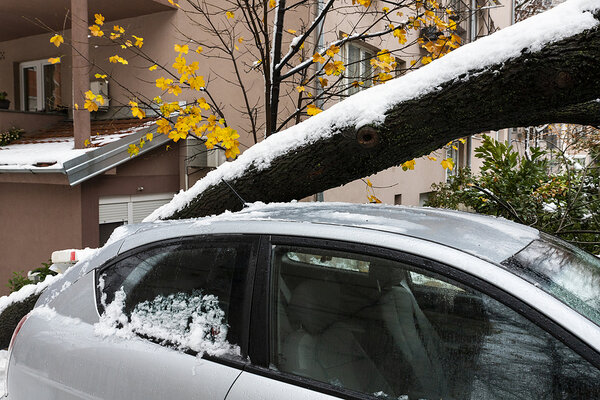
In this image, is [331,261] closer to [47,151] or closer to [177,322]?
[177,322]

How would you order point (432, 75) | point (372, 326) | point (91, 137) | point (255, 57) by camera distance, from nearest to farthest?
point (372, 326) < point (432, 75) < point (91, 137) < point (255, 57)

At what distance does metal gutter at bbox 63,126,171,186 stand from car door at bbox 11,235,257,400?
4.08 metres

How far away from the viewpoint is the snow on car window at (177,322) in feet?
6.47

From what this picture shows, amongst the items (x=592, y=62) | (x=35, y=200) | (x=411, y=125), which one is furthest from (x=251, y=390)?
(x=35, y=200)

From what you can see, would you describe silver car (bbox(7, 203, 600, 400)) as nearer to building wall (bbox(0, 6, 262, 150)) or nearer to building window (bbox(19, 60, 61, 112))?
building wall (bbox(0, 6, 262, 150))

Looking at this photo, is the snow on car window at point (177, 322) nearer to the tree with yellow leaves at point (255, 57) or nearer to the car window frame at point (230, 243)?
the car window frame at point (230, 243)

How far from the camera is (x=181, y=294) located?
2.15 metres

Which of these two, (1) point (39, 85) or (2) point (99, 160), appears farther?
(1) point (39, 85)

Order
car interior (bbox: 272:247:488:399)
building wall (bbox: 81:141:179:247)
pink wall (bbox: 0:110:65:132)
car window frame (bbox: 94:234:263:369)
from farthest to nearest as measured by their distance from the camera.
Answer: pink wall (bbox: 0:110:65:132) < building wall (bbox: 81:141:179:247) < car window frame (bbox: 94:234:263:369) < car interior (bbox: 272:247:488:399)

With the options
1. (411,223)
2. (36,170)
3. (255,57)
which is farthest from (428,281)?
(255,57)

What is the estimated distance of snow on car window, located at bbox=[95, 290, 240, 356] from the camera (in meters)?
1.97

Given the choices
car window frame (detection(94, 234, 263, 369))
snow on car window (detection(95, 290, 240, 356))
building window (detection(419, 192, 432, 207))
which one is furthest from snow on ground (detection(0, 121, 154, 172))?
building window (detection(419, 192, 432, 207))

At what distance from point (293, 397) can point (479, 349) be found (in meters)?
0.61

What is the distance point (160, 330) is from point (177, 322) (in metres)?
0.08
